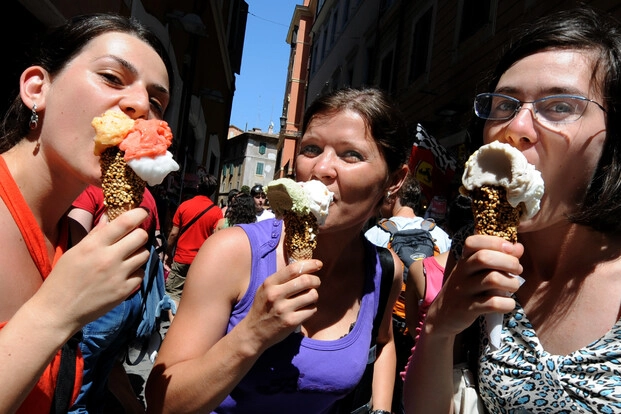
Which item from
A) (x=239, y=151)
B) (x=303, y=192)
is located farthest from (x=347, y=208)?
(x=239, y=151)

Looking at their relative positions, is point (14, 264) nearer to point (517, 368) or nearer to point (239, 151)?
point (517, 368)

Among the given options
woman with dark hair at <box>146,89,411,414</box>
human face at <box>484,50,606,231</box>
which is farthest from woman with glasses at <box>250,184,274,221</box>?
human face at <box>484,50,606,231</box>

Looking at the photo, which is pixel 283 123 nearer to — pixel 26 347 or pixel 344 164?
pixel 344 164

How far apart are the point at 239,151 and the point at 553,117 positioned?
67563 millimetres

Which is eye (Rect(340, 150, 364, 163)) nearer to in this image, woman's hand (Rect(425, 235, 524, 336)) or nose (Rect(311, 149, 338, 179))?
nose (Rect(311, 149, 338, 179))

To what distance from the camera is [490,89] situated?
6.58 ft

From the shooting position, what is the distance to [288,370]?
1924 mm

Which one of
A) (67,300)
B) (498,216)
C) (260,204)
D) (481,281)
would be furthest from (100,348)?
(260,204)

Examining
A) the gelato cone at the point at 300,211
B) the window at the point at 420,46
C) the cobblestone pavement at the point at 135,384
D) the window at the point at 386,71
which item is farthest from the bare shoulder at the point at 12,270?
the window at the point at 386,71

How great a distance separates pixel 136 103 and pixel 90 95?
0.53 feet

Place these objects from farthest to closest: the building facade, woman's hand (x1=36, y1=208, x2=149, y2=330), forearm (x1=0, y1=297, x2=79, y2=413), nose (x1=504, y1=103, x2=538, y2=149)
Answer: the building facade → nose (x1=504, y1=103, x2=538, y2=149) → woman's hand (x1=36, y1=208, x2=149, y2=330) → forearm (x1=0, y1=297, x2=79, y2=413)

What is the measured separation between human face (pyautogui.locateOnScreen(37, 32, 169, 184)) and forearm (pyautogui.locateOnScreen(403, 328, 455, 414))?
1.38 m

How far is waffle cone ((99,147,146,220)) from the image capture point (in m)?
1.58

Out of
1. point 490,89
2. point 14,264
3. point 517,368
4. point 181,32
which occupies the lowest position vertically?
point 517,368
